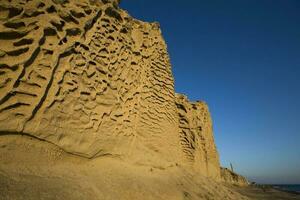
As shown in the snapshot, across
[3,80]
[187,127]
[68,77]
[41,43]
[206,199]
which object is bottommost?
[206,199]

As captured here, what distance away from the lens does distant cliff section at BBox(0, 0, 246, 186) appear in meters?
3.32

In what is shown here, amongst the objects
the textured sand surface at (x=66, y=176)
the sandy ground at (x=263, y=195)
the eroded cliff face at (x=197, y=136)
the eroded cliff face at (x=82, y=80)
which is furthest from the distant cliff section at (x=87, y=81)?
the sandy ground at (x=263, y=195)

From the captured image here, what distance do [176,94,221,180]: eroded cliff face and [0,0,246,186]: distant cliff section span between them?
2.36 meters

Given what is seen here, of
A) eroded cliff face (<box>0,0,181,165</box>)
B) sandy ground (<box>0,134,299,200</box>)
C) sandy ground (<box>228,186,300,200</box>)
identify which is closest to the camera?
sandy ground (<box>0,134,299,200</box>)

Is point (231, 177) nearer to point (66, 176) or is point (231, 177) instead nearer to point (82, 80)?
point (82, 80)

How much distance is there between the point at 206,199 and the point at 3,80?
406 centimetres

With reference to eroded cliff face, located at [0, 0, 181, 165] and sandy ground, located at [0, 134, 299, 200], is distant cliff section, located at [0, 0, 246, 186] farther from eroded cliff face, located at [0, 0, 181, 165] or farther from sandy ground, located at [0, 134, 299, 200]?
sandy ground, located at [0, 134, 299, 200]

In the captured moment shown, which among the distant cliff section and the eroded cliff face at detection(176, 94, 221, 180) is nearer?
the distant cliff section

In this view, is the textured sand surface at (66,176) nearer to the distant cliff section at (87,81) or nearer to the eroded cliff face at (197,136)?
the distant cliff section at (87,81)

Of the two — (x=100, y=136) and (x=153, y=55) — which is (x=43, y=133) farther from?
(x=153, y=55)

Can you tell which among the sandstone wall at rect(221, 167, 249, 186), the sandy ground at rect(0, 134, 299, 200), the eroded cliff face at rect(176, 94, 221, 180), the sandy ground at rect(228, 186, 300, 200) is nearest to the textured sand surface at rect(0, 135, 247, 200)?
the sandy ground at rect(0, 134, 299, 200)

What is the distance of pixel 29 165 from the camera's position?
3.11 m

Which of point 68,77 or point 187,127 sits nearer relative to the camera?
point 68,77

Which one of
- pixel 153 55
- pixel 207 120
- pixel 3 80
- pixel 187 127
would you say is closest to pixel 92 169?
pixel 3 80
